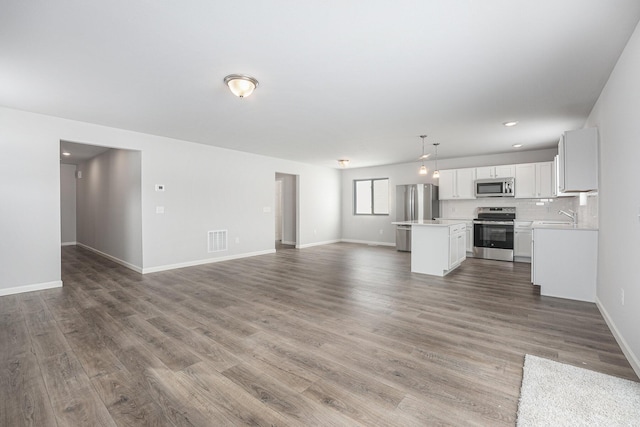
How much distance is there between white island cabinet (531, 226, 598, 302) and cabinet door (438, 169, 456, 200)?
3.51m

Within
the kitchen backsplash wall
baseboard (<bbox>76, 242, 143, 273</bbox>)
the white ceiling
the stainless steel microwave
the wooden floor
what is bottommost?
the wooden floor

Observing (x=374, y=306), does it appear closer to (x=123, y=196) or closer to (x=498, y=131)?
(x=498, y=131)

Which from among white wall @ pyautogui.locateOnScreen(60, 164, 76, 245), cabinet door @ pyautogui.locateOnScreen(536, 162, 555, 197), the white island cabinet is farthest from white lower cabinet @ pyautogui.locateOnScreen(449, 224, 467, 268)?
white wall @ pyautogui.locateOnScreen(60, 164, 76, 245)

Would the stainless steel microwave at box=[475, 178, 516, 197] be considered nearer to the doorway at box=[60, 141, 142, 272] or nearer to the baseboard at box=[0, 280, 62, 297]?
the doorway at box=[60, 141, 142, 272]

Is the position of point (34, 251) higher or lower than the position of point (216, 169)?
lower

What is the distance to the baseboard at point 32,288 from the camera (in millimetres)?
4008

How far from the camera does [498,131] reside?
512 centimetres

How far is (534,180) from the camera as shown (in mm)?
6316

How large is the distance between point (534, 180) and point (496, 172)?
740 mm

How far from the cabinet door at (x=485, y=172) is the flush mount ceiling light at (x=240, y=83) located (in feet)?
19.3

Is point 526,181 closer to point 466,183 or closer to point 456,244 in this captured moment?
point 466,183

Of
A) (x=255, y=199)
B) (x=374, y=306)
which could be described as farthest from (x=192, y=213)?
(x=374, y=306)

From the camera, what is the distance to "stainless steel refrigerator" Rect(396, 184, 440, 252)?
7566 mm

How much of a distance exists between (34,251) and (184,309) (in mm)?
2695
